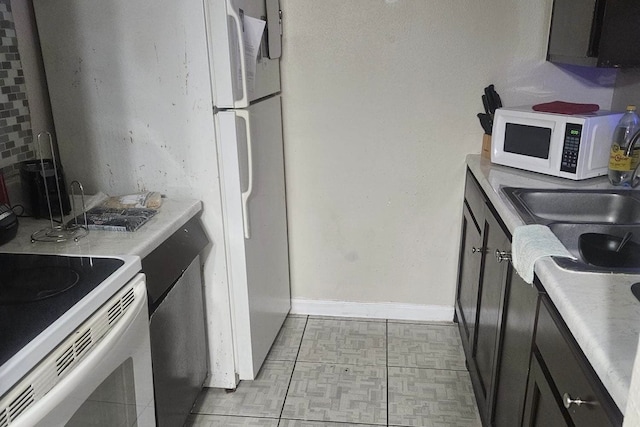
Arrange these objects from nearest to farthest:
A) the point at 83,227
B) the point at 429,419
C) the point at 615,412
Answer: the point at 615,412 < the point at 83,227 < the point at 429,419

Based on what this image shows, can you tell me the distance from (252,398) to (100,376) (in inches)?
45.7

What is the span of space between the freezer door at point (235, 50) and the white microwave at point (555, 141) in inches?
42.6

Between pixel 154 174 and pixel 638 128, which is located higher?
pixel 638 128

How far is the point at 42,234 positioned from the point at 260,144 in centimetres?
93

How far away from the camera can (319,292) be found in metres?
2.87

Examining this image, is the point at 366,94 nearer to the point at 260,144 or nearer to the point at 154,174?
the point at 260,144

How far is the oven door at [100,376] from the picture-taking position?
3.16 ft

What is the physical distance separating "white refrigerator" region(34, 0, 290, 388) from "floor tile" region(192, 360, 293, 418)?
0.07 meters

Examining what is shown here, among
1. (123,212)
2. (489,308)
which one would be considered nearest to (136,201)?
(123,212)

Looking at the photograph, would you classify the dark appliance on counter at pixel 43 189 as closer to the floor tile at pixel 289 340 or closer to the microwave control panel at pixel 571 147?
the floor tile at pixel 289 340

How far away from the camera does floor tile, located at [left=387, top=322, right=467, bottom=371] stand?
2461mm

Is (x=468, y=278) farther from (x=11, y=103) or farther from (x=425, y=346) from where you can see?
(x=11, y=103)

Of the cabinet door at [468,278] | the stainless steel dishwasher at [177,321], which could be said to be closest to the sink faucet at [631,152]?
the cabinet door at [468,278]

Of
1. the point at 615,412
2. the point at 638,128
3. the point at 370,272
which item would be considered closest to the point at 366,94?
the point at 370,272
